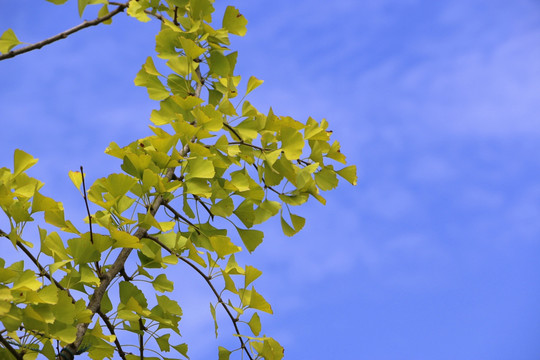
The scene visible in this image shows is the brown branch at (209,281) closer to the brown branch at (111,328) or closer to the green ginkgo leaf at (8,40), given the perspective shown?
the brown branch at (111,328)

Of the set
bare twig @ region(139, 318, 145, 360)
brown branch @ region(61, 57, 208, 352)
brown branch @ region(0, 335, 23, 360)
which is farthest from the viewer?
bare twig @ region(139, 318, 145, 360)

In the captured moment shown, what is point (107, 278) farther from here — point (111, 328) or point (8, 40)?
point (8, 40)

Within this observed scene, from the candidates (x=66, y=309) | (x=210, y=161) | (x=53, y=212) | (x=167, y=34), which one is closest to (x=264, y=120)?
(x=210, y=161)

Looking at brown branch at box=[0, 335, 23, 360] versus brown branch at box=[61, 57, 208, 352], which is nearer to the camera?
brown branch at box=[0, 335, 23, 360]

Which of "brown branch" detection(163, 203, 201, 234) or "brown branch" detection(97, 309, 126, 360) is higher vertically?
"brown branch" detection(163, 203, 201, 234)

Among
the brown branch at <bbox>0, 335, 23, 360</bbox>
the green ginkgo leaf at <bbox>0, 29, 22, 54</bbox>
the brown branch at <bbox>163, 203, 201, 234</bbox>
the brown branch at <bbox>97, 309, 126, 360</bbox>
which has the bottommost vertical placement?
the brown branch at <bbox>0, 335, 23, 360</bbox>

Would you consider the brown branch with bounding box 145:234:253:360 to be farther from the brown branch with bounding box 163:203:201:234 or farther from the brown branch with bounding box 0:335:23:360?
the brown branch with bounding box 0:335:23:360

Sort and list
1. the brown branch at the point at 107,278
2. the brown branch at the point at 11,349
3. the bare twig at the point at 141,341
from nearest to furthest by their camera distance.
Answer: the brown branch at the point at 11,349, the brown branch at the point at 107,278, the bare twig at the point at 141,341

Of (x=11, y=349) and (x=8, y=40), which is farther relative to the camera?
(x=8, y=40)

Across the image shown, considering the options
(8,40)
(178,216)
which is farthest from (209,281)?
(8,40)

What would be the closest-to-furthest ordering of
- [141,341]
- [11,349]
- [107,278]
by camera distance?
[11,349] → [107,278] → [141,341]

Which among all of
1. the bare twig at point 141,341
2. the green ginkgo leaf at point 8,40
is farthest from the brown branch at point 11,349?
the green ginkgo leaf at point 8,40

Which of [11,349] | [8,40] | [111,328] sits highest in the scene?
[8,40]

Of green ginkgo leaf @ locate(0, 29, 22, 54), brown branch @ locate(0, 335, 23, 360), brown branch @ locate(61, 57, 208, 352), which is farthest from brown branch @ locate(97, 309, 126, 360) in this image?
green ginkgo leaf @ locate(0, 29, 22, 54)
